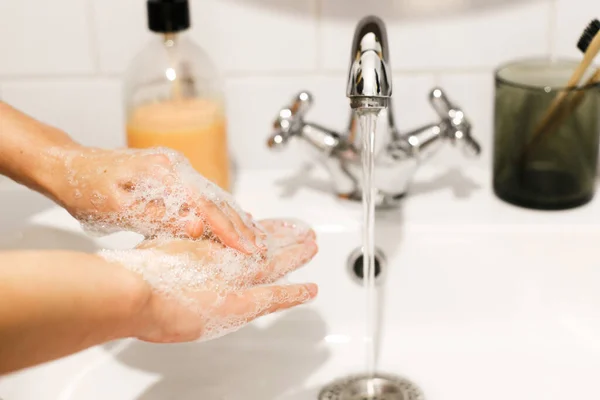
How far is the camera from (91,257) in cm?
39

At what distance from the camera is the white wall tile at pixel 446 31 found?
2.23 ft

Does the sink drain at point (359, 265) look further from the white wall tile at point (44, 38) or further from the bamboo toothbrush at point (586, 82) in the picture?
the white wall tile at point (44, 38)

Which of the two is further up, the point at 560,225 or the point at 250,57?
the point at 250,57

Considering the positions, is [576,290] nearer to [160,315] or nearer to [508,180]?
[508,180]

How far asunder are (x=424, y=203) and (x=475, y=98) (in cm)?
11

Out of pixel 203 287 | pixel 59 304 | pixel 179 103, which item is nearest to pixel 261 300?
pixel 203 287

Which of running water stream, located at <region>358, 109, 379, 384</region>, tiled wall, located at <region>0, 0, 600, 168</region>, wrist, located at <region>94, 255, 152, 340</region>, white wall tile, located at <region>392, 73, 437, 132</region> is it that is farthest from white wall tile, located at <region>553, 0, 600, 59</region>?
wrist, located at <region>94, 255, 152, 340</region>

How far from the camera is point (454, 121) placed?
641 mm

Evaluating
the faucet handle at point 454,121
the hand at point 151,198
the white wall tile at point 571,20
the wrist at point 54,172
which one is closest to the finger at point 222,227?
the hand at point 151,198

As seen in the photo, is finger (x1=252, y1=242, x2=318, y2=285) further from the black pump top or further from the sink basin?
the black pump top

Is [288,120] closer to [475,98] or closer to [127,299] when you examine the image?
[475,98]

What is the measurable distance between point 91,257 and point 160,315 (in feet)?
0.16

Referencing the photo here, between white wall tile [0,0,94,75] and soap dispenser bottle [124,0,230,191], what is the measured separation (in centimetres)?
7

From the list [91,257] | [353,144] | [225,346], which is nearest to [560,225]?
[353,144]
